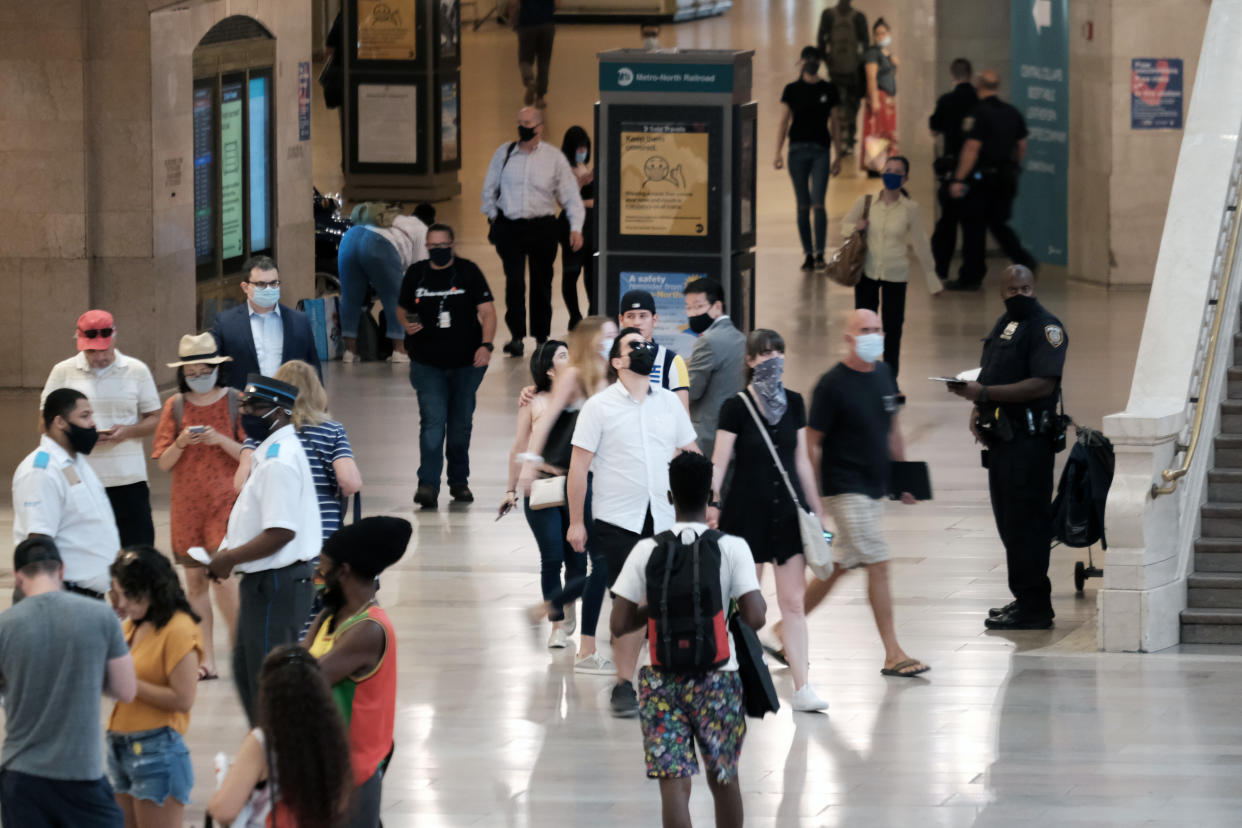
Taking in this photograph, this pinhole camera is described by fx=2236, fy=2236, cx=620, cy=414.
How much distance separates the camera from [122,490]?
10.6 metres

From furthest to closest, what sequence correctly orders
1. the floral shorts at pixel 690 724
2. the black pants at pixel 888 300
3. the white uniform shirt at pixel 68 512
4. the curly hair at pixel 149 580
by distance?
1. the black pants at pixel 888 300
2. the white uniform shirt at pixel 68 512
3. the floral shorts at pixel 690 724
4. the curly hair at pixel 149 580

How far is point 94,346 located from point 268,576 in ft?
8.17

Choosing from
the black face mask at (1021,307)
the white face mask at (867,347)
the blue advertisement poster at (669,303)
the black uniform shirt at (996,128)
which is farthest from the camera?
the black uniform shirt at (996,128)

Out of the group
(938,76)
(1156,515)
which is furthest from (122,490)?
(938,76)

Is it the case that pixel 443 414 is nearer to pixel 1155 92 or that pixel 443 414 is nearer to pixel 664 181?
pixel 664 181

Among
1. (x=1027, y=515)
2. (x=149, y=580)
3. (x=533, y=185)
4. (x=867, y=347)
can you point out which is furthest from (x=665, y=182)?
(x=149, y=580)

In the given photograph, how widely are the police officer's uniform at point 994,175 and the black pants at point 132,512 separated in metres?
13.5

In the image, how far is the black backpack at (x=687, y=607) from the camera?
23.6 ft

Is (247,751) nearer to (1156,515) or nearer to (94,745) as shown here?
(94,745)

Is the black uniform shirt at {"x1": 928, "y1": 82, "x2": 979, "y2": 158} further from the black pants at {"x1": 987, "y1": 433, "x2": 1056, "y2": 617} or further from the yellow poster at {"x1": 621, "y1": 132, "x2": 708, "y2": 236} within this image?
the black pants at {"x1": 987, "y1": 433, "x2": 1056, "y2": 617}

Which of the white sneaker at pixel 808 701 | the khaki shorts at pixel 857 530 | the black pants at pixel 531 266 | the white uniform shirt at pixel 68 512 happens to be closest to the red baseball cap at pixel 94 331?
the white uniform shirt at pixel 68 512

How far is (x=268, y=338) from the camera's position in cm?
1166

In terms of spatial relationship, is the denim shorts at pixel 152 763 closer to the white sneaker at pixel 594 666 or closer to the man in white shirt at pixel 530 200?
the white sneaker at pixel 594 666

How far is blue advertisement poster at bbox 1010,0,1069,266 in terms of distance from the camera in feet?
80.8
